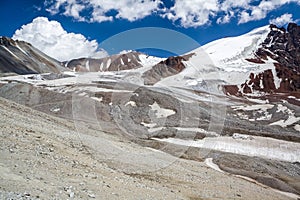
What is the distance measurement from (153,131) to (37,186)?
175 ft

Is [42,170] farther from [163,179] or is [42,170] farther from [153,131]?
[153,131]

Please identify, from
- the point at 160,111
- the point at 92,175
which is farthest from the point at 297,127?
the point at 92,175

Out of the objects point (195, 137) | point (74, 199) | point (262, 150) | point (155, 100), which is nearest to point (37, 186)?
point (74, 199)

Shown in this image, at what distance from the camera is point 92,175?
19.7 metres

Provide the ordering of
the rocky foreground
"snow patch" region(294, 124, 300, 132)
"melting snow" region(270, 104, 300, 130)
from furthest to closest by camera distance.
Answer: "melting snow" region(270, 104, 300, 130) → "snow patch" region(294, 124, 300, 132) → the rocky foreground

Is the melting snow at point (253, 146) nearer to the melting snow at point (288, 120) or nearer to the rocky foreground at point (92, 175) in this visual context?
the rocky foreground at point (92, 175)

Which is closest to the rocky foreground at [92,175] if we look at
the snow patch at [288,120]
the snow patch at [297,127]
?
the snow patch at [297,127]

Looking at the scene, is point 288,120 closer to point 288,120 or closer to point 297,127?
point 288,120

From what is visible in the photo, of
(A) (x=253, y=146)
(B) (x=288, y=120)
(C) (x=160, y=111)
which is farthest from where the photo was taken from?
(B) (x=288, y=120)

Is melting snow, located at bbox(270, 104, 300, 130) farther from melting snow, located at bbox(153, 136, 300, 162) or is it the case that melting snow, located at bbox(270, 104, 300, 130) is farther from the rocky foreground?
the rocky foreground

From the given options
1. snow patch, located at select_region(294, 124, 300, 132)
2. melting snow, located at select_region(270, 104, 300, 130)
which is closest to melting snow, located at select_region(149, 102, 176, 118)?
melting snow, located at select_region(270, 104, 300, 130)

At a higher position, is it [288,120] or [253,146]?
[288,120]

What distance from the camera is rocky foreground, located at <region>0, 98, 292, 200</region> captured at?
15220mm

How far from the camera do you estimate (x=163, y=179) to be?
2684 cm
